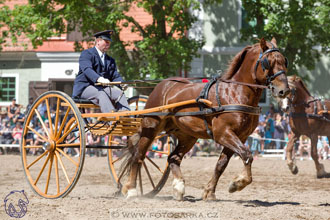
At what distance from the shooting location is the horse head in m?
6.96

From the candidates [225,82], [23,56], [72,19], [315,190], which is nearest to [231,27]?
[72,19]

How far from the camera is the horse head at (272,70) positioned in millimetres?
6965

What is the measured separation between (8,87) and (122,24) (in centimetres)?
901

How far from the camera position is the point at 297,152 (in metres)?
18.3

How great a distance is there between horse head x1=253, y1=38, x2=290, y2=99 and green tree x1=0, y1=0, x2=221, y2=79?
414 inches

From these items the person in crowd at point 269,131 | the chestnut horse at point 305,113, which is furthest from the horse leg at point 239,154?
the person in crowd at point 269,131

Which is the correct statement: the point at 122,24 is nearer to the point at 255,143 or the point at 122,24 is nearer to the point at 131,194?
the point at 255,143

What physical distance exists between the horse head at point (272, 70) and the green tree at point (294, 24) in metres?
11.4

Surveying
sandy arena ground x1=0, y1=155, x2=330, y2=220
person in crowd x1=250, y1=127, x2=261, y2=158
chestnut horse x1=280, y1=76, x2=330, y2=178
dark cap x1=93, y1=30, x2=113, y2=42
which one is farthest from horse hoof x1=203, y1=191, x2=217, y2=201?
person in crowd x1=250, y1=127, x2=261, y2=158

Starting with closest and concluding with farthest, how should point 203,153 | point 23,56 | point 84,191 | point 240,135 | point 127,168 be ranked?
point 240,135
point 127,168
point 84,191
point 203,153
point 23,56

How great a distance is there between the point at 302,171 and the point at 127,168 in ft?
20.9

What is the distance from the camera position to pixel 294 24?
18.1m

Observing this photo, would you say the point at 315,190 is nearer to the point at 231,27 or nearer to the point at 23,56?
the point at 231,27

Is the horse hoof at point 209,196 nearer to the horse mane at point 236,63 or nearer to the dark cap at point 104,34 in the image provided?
the horse mane at point 236,63
